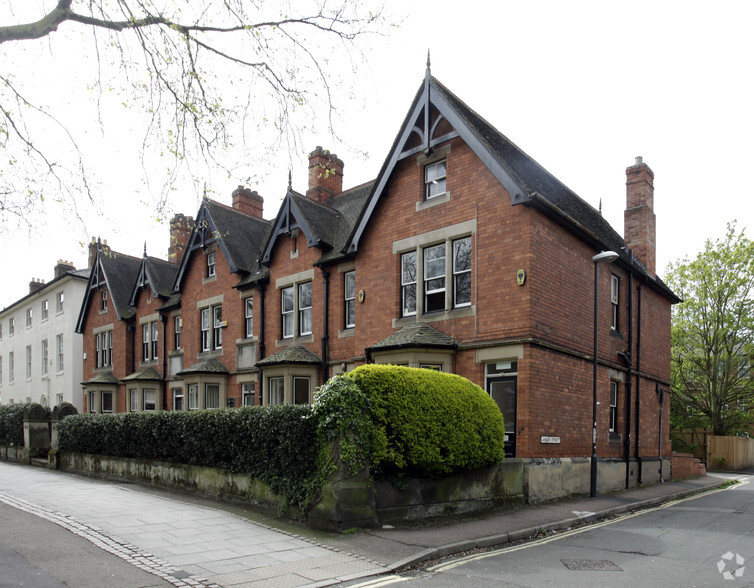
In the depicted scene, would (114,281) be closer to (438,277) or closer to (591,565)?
(438,277)

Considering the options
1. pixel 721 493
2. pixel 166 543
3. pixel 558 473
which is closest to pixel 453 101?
pixel 558 473

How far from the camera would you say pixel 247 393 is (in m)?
23.5

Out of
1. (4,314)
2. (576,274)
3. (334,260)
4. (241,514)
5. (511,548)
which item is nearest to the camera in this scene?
(511,548)

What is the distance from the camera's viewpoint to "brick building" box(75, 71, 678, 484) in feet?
50.0

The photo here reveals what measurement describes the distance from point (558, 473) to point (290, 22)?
1197cm

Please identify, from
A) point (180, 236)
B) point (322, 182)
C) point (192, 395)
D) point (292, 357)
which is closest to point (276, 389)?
point (292, 357)

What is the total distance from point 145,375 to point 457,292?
17785mm

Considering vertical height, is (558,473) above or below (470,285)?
below

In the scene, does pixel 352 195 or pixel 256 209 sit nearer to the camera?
pixel 352 195

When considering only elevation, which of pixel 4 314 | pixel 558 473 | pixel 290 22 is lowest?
pixel 558 473

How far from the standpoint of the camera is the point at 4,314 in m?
45.0

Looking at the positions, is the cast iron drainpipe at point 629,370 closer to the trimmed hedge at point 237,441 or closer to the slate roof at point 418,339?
the slate roof at point 418,339

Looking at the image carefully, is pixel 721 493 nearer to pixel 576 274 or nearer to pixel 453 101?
pixel 576 274

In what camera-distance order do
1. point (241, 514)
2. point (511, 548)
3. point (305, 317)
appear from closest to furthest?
point (511, 548)
point (241, 514)
point (305, 317)
